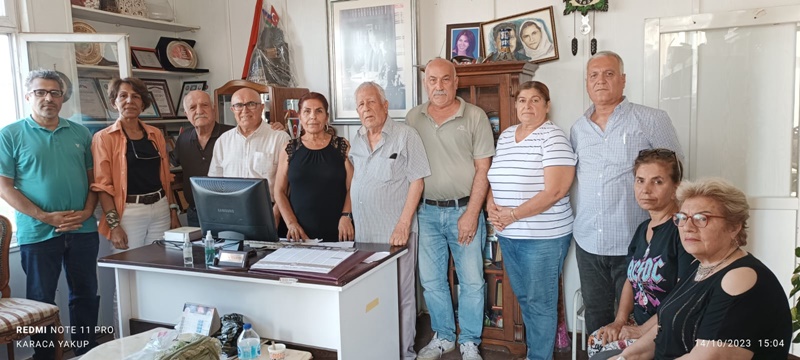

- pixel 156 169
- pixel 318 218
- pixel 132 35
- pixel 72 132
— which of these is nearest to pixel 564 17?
pixel 318 218

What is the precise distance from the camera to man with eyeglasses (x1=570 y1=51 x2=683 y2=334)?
7.99 feet

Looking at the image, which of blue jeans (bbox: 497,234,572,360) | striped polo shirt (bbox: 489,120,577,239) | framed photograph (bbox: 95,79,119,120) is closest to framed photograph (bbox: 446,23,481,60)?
striped polo shirt (bbox: 489,120,577,239)

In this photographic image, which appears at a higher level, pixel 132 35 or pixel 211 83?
pixel 132 35

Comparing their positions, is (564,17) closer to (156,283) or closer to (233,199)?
(233,199)

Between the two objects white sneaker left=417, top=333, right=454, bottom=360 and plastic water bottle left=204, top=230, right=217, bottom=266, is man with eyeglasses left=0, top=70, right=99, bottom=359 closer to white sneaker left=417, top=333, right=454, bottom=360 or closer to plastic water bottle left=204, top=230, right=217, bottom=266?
plastic water bottle left=204, top=230, right=217, bottom=266

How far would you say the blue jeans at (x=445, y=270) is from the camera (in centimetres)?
295

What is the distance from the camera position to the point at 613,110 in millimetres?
2520

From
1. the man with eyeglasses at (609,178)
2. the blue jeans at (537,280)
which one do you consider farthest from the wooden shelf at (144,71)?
the man with eyeglasses at (609,178)

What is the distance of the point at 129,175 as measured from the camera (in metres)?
3.12

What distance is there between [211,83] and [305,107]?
78.6 inches

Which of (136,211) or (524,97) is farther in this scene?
(136,211)

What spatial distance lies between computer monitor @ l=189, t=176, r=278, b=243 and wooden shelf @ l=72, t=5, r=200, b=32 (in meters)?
2.08

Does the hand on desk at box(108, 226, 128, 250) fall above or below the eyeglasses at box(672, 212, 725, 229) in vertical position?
below

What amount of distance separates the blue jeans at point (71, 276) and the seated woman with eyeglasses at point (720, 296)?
2916mm
